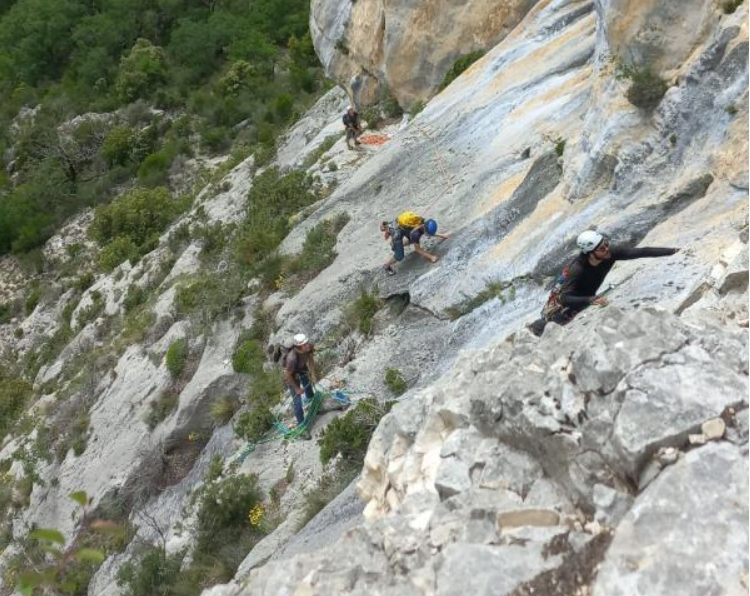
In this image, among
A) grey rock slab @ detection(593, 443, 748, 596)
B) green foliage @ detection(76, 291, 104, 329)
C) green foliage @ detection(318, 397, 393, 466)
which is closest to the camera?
grey rock slab @ detection(593, 443, 748, 596)

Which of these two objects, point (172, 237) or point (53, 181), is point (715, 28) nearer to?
point (172, 237)

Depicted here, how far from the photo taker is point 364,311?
13812 millimetres

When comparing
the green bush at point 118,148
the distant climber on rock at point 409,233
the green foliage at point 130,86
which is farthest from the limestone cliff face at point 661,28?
the green bush at point 118,148

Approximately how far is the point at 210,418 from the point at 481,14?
13580 mm

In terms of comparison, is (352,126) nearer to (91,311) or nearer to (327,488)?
(91,311)

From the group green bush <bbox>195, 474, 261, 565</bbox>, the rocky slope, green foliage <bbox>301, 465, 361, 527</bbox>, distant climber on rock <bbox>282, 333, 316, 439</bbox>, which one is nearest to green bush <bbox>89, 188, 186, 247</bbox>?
the rocky slope

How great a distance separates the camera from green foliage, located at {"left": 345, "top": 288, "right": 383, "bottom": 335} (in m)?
13.6

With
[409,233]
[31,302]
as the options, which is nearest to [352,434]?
[409,233]

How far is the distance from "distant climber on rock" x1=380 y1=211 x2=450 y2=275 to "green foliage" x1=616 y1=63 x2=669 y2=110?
410cm

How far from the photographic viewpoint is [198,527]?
12.4 metres

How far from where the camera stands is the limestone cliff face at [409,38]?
69.4 feet

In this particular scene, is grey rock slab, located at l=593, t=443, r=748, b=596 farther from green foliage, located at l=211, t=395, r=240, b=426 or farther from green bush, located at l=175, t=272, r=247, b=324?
green bush, located at l=175, t=272, r=247, b=324

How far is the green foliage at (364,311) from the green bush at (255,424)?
2.26m

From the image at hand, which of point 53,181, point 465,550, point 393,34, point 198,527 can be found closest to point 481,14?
point 393,34
